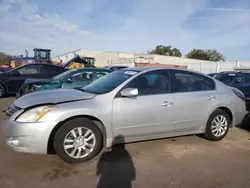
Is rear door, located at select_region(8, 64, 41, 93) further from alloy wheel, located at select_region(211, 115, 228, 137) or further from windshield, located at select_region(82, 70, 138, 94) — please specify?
alloy wheel, located at select_region(211, 115, 228, 137)

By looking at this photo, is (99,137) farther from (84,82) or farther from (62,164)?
(84,82)

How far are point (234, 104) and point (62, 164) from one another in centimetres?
366

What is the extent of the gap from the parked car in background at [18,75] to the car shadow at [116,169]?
7871mm

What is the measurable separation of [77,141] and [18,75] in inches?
326

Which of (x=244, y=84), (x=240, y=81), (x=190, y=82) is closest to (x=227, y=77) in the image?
(x=240, y=81)

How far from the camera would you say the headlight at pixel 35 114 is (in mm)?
3449

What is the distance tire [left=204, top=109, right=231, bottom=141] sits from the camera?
4.80m

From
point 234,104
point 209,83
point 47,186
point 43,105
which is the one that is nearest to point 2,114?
point 43,105

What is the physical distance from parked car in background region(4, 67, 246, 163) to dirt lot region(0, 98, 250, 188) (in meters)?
0.27

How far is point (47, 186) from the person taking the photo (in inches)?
119

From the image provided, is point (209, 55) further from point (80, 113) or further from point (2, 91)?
point (80, 113)

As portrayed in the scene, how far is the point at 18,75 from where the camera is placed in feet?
35.1

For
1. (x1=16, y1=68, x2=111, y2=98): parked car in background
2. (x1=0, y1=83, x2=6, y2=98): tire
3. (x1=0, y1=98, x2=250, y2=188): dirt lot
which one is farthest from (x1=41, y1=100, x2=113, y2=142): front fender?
(x1=0, y1=83, x2=6, y2=98): tire

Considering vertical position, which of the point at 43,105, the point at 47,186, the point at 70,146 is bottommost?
the point at 47,186
